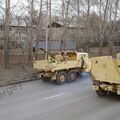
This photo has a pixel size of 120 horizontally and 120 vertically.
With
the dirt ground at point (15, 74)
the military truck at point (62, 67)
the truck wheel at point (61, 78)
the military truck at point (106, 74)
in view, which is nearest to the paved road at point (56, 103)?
the military truck at point (106, 74)

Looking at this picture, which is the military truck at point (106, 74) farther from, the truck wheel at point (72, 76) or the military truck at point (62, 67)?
the truck wheel at point (72, 76)

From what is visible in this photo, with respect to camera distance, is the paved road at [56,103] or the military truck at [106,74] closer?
the paved road at [56,103]

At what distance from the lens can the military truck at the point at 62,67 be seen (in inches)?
681

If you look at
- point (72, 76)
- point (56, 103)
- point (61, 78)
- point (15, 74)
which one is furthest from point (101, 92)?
point (15, 74)

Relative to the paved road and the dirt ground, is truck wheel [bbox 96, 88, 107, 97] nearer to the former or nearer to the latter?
the paved road

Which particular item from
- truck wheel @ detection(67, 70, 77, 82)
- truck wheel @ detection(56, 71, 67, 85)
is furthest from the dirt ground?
truck wheel @ detection(67, 70, 77, 82)

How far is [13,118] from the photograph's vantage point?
963 cm

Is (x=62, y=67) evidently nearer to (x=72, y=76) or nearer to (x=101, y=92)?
(x=72, y=76)

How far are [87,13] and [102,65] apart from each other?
22.5 m

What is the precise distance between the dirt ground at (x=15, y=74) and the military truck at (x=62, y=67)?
61.3 inches

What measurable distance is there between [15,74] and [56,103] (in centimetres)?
835

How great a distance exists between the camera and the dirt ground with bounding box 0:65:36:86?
18.0m

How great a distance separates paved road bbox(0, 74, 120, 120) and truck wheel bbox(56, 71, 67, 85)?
0.75 metres

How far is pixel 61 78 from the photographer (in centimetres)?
1747
